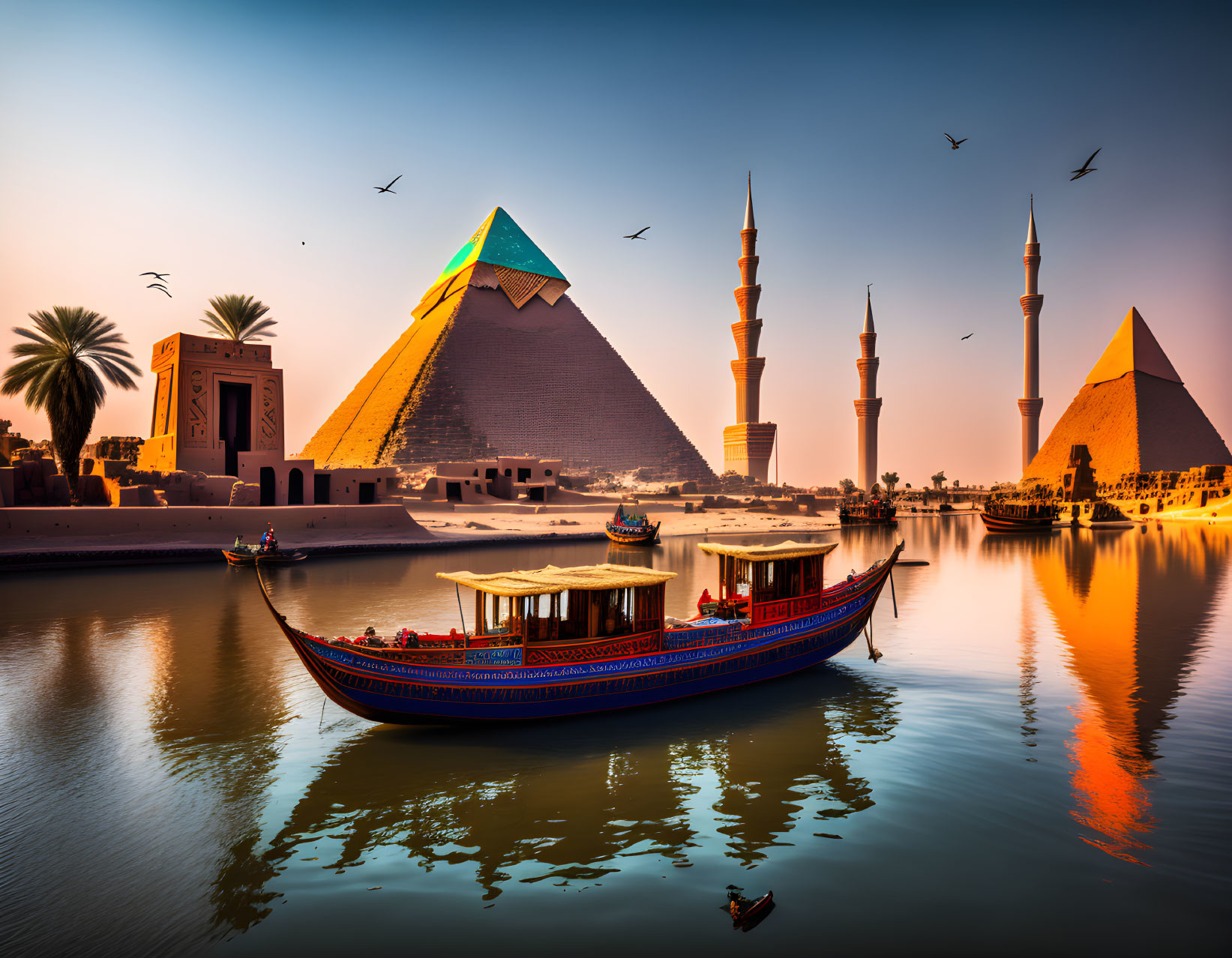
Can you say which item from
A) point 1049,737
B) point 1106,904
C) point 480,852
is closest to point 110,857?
point 480,852

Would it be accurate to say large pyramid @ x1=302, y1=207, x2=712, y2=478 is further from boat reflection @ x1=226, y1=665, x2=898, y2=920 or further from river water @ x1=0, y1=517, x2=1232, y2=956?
boat reflection @ x1=226, y1=665, x2=898, y2=920

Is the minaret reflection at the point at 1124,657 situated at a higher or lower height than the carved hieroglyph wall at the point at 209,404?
lower

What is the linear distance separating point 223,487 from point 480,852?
87.6 feet

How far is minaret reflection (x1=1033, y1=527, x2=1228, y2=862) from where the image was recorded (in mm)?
6961

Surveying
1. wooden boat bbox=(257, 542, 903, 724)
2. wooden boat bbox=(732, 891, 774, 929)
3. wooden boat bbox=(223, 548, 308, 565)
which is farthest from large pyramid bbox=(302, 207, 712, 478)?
wooden boat bbox=(732, 891, 774, 929)

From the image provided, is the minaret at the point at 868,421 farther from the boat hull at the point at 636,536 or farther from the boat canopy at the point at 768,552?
the boat canopy at the point at 768,552

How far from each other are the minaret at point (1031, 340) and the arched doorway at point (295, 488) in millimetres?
78572

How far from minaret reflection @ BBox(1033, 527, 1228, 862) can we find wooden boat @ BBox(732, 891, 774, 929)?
317cm

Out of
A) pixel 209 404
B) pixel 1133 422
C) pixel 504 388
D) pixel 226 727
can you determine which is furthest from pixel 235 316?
pixel 1133 422

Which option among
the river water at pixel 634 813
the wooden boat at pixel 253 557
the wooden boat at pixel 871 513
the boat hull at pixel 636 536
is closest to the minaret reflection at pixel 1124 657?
the river water at pixel 634 813

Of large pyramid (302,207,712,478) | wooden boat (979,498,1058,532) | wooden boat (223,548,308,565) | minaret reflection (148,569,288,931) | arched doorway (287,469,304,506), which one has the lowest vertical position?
minaret reflection (148,569,288,931)

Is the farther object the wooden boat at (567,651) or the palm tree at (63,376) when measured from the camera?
the palm tree at (63,376)

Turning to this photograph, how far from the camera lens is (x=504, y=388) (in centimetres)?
9375

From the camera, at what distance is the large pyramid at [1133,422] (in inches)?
3334
